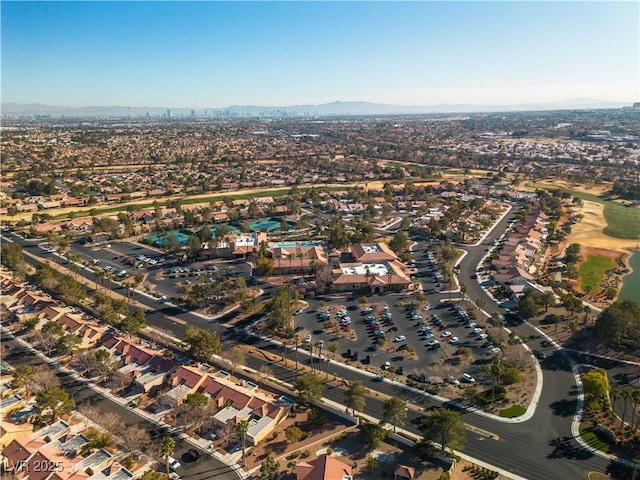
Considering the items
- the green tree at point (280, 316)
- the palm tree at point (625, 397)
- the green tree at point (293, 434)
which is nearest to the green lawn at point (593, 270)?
the palm tree at point (625, 397)

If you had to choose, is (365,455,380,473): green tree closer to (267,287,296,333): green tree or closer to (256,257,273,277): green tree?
(267,287,296,333): green tree

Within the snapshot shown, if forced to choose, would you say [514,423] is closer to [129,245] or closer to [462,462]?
[462,462]

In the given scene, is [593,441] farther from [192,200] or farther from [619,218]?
[192,200]

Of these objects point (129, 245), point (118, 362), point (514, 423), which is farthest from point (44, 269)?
point (514, 423)

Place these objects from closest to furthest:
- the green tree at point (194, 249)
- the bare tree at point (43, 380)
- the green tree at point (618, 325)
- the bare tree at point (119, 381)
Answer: the bare tree at point (43, 380) < the bare tree at point (119, 381) < the green tree at point (618, 325) < the green tree at point (194, 249)

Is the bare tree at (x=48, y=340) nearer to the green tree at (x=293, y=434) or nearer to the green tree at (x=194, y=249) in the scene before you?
the green tree at (x=194, y=249)

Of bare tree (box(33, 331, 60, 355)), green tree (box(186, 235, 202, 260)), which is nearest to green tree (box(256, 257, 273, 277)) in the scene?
green tree (box(186, 235, 202, 260))

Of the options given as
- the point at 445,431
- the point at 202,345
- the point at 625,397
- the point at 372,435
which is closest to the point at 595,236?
the point at 625,397
